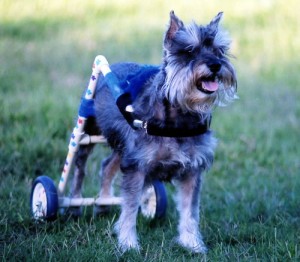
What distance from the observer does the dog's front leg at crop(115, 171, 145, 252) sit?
5.19 metres

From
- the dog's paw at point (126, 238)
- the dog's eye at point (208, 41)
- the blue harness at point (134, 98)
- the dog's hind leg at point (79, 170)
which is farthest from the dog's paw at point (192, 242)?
the dog's eye at point (208, 41)

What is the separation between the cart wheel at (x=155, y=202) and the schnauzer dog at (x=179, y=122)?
505 millimetres

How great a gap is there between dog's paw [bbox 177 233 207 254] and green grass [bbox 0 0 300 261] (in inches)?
4.1

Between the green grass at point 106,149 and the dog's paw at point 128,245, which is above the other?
the green grass at point 106,149

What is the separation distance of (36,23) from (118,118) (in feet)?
31.8

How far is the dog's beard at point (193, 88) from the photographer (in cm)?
479

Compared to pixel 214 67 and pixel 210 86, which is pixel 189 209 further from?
Result: pixel 214 67

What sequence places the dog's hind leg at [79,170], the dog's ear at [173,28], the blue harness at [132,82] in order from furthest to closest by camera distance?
the dog's hind leg at [79,170]
the blue harness at [132,82]
the dog's ear at [173,28]

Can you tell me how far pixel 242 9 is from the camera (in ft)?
52.5

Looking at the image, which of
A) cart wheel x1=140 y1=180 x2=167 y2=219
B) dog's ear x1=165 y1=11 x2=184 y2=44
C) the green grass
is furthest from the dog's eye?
cart wheel x1=140 y1=180 x2=167 y2=219

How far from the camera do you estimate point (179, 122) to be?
512 cm

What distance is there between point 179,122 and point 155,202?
4.02ft

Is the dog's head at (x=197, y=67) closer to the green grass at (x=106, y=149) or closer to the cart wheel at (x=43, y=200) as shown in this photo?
the green grass at (x=106, y=149)

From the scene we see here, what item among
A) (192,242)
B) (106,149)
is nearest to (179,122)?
(192,242)
